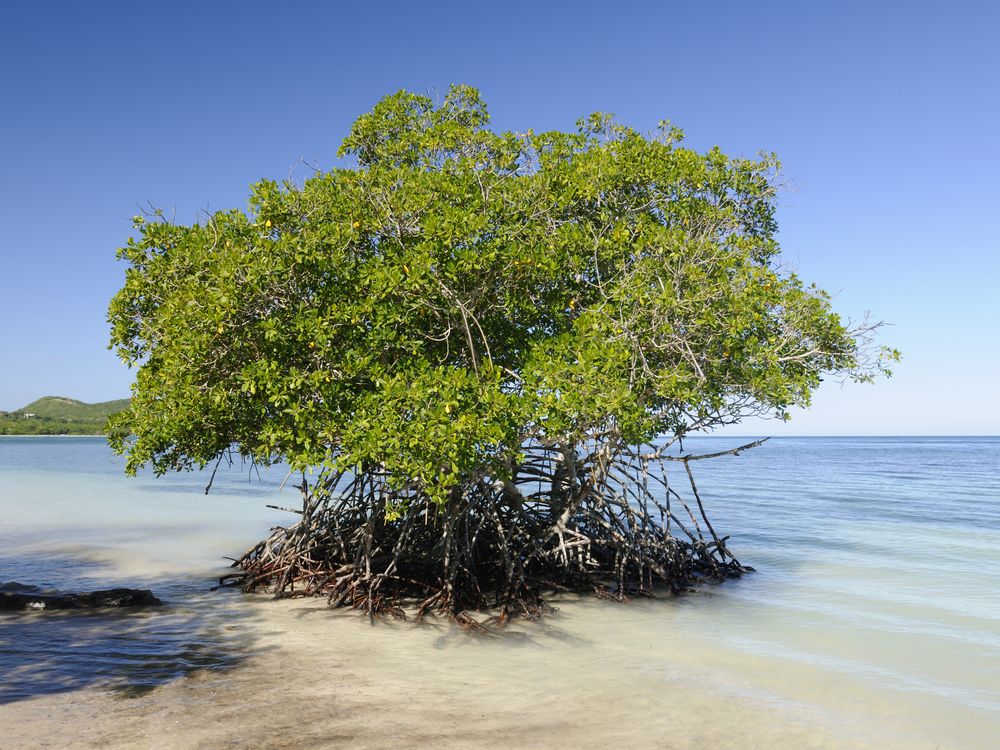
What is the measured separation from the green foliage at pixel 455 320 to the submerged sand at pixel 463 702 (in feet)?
5.50

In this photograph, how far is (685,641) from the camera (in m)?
8.14

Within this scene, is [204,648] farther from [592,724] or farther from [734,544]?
[734,544]

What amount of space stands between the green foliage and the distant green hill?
82827 millimetres

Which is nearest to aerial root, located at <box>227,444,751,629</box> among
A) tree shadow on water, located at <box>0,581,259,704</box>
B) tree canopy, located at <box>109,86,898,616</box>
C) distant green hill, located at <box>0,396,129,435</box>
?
tree canopy, located at <box>109,86,898,616</box>

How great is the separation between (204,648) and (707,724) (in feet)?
Answer: 14.7

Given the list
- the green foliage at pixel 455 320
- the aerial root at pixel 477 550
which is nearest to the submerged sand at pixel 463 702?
the aerial root at pixel 477 550

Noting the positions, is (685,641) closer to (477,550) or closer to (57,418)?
(477,550)

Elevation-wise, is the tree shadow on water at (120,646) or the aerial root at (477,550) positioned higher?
the aerial root at (477,550)

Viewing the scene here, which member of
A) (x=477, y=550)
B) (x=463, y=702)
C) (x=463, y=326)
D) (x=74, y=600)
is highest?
(x=463, y=326)

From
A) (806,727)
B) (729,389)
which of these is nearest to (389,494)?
(729,389)

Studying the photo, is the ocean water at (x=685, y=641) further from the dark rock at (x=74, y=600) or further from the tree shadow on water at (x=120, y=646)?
the dark rock at (x=74, y=600)

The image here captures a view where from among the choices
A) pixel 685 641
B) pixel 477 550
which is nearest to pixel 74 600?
pixel 477 550

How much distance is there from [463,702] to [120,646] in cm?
341

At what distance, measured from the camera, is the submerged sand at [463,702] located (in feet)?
16.9
